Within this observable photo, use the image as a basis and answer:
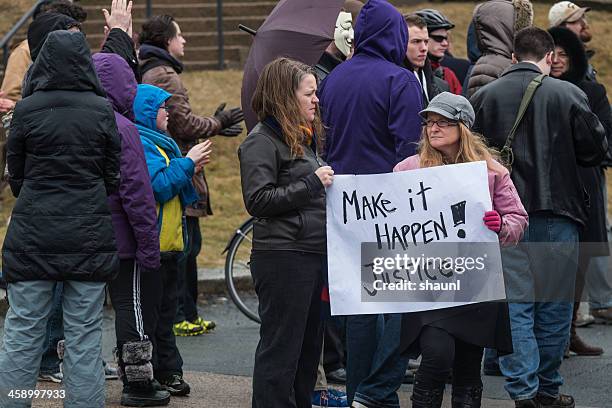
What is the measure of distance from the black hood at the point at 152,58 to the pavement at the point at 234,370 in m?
1.93

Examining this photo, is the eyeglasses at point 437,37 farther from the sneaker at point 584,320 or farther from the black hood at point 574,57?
the sneaker at point 584,320

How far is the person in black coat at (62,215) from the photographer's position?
6094 millimetres

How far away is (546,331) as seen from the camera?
727 centimetres

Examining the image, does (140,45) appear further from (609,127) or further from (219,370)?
(609,127)

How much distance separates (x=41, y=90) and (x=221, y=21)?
354 inches

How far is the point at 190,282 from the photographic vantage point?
371 inches

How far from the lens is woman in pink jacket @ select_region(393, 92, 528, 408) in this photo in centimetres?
602

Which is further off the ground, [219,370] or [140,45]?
[140,45]

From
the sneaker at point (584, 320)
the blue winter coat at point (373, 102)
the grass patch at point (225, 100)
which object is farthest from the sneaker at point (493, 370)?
the grass patch at point (225, 100)

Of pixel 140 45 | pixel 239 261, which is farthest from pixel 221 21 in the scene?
pixel 140 45

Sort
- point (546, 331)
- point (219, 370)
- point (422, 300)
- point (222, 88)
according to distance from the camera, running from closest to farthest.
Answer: point (422, 300)
point (546, 331)
point (219, 370)
point (222, 88)

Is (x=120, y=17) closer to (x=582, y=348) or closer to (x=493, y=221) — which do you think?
(x=493, y=221)

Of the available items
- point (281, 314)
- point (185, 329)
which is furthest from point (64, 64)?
point (185, 329)

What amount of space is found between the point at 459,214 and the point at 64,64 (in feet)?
6.58
